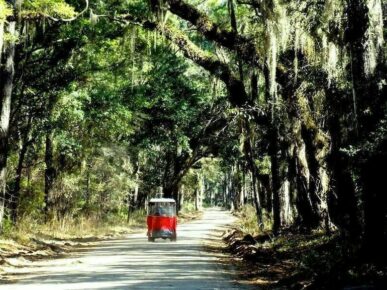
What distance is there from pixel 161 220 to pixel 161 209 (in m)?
0.51

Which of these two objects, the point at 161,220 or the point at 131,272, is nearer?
the point at 131,272

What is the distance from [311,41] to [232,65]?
6.72 metres

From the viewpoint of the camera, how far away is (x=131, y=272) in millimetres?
12742

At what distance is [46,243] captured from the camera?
1972cm

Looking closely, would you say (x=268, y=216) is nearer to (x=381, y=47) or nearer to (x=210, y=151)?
(x=210, y=151)

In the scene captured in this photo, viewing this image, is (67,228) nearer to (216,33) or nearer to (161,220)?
(161,220)

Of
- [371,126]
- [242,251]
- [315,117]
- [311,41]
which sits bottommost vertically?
[242,251]

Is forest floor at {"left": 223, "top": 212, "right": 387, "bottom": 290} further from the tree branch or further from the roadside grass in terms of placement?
the roadside grass

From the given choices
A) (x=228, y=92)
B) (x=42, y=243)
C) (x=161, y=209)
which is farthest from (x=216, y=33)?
(x=161, y=209)

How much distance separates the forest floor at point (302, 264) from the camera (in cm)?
884

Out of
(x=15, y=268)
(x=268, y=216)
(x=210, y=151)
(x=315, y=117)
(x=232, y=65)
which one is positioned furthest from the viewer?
(x=210, y=151)

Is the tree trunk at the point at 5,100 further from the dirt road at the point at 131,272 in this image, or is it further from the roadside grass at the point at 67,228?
the dirt road at the point at 131,272

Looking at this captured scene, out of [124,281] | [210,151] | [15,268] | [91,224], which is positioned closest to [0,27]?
[15,268]

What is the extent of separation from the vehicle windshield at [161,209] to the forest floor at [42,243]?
3.09 m
